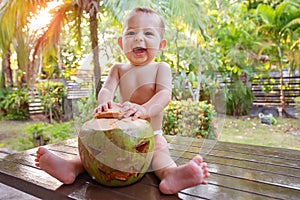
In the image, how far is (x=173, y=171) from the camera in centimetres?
67

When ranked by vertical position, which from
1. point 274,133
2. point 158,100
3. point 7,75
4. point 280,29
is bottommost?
point 274,133

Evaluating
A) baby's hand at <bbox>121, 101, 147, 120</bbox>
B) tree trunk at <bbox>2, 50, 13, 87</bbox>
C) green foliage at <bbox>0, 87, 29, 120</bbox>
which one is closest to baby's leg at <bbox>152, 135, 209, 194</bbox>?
baby's hand at <bbox>121, 101, 147, 120</bbox>

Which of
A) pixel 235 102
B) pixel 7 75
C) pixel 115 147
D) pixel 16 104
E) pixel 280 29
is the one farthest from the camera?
pixel 7 75

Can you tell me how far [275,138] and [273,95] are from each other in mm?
1012

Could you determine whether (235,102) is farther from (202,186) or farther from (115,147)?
(115,147)

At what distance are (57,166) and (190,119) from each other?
1.23 ft

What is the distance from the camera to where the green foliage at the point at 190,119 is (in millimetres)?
724

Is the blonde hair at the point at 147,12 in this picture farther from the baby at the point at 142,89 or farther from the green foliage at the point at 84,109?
the green foliage at the point at 84,109

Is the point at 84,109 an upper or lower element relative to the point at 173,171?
upper

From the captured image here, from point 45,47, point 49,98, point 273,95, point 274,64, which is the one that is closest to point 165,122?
point 45,47

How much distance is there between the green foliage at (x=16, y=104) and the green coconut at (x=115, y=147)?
4.22 m

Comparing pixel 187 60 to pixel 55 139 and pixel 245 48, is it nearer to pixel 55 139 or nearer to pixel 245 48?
pixel 55 139

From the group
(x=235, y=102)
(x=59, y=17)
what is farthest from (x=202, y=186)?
(x=59, y=17)

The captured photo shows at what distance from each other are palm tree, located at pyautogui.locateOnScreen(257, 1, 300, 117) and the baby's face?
151 inches
